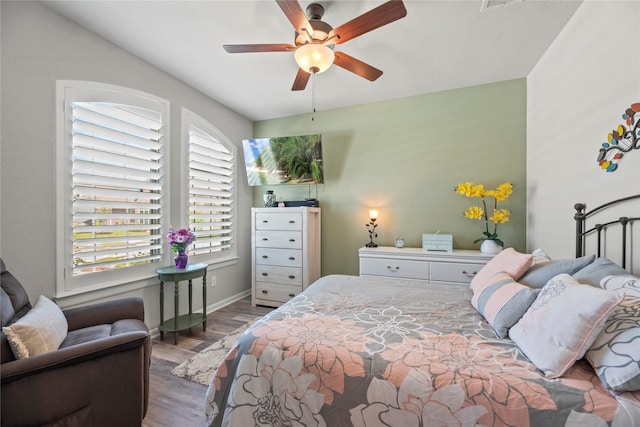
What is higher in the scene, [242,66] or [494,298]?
[242,66]

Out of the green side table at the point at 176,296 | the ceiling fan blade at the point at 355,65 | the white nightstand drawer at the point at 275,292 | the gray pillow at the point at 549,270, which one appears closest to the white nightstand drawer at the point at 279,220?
the white nightstand drawer at the point at 275,292

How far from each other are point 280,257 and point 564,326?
9.84 ft

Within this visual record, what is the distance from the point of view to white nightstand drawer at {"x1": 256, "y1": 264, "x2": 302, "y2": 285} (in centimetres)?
352

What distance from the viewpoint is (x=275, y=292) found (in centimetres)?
360

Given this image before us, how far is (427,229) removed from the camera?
3.33m

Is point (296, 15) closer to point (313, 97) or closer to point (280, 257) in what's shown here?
point (313, 97)

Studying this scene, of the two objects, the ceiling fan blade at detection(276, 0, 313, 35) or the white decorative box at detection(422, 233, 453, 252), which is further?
the white decorative box at detection(422, 233, 453, 252)

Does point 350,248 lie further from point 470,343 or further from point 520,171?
point 470,343

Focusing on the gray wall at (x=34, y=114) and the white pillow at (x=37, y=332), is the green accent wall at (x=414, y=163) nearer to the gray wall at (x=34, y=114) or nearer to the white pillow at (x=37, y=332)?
the gray wall at (x=34, y=114)

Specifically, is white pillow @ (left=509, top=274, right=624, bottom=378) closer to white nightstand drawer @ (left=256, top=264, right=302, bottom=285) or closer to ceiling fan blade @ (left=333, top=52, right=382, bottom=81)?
ceiling fan blade @ (left=333, top=52, right=382, bottom=81)

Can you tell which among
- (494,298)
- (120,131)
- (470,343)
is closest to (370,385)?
(470,343)

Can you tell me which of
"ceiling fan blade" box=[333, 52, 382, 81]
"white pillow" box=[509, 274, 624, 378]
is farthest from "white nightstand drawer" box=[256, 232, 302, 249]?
"white pillow" box=[509, 274, 624, 378]

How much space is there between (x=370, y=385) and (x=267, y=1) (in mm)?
2390

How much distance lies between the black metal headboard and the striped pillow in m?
0.62
